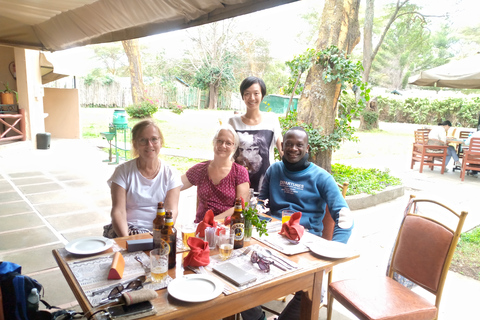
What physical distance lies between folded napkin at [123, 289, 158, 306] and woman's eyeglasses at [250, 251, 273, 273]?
0.48 metres

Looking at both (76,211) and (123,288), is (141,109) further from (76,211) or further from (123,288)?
(123,288)

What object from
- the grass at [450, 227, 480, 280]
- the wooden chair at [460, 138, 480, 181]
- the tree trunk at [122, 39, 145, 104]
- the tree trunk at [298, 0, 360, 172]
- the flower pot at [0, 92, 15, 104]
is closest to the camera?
the grass at [450, 227, 480, 280]

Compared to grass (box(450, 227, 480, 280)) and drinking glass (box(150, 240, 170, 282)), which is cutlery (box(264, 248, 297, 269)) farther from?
grass (box(450, 227, 480, 280))

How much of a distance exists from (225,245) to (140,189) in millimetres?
927

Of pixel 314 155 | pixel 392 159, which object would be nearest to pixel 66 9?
pixel 314 155

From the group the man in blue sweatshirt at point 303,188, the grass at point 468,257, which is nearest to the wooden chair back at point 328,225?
the man in blue sweatshirt at point 303,188

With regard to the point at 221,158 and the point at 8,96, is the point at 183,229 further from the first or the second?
the point at 8,96

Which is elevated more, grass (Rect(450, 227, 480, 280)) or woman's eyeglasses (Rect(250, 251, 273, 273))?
woman's eyeglasses (Rect(250, 251, 273, 273))

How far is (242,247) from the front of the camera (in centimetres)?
173

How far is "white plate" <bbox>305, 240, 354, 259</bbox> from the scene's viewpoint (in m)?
1.64

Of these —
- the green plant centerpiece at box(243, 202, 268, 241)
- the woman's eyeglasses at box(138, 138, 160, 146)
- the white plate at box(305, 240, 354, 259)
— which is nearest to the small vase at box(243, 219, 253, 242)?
the green plant centerpiece at box(243, 202, 268, 241)

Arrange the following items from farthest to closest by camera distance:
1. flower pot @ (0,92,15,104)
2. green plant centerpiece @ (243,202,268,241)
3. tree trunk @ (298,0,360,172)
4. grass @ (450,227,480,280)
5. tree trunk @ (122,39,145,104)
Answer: tree trunk @ (122,39,145,104)
flower pot @ (0,92,15,104)
tree trunk @ (298,0,360,172)
grass @ (450,227,480,280)
green plant centerpiece @ (243,202,268,241)

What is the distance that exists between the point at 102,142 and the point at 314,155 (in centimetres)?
687

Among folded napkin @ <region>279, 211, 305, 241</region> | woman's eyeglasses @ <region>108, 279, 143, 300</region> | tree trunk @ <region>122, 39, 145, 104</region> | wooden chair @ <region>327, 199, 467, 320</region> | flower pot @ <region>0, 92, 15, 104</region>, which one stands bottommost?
wooden chair @ <region>327, 199, 467, 320</region>
